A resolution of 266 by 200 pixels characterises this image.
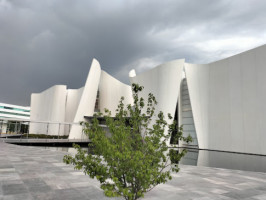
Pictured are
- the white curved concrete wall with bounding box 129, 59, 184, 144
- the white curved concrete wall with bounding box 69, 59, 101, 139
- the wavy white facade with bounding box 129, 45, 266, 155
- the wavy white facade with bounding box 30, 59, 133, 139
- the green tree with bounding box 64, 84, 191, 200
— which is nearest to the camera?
the green tree with bounding box 64, 84, 191, 200

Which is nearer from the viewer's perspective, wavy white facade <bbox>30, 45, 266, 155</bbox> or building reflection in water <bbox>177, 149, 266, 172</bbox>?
building reflection in water <bbox>177, 149, 266, 172</bbox>

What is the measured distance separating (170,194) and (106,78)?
32569 mm

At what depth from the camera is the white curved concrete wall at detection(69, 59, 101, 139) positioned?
28.6 m

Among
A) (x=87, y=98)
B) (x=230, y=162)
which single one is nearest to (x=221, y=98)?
(x=230, y=162)

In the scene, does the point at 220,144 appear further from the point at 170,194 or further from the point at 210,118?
the point at 170,194

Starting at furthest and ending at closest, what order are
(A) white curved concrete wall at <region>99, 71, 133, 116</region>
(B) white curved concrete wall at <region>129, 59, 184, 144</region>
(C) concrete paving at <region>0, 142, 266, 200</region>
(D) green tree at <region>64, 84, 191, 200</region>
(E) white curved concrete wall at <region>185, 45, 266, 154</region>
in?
(A) white curved concrete wall at <region>99, 71, 133, 116</region>
(B) white curved concrete wall at <region>129, 59, 184, 144</region>
(E) white curved concrete wall at <region>185, 45, 266, 154</region>
(C) concrete paving at <region>0, 142, 266, 200</region>
(D) green tree at <region>64, 84, 191, 200</region>

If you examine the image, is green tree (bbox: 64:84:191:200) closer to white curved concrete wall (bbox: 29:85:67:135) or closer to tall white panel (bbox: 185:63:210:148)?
tall white panel (bbox: 185:63:210:148)

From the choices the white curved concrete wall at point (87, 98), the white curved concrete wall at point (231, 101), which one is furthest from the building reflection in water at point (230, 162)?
the white curved concrete wall at point (87, 98)

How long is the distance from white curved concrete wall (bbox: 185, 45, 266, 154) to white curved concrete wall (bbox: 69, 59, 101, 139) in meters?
14.7

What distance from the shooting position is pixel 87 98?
29797 mm

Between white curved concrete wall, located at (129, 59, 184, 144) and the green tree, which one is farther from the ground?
white curved concrete wall, located at (129, 59, 184, 144)

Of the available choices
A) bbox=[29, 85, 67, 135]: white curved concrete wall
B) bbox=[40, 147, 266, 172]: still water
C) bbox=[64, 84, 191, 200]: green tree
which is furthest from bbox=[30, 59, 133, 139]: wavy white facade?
bbox=[64, 84, 191, 200]: green tree

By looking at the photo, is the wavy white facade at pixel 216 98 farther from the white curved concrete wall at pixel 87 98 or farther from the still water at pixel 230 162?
the still water at pixel 230 162

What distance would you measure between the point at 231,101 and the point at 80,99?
872 inches
